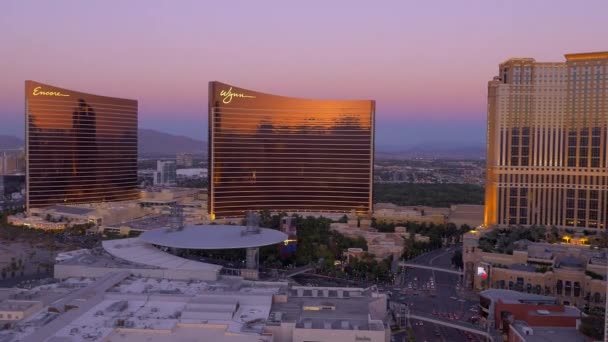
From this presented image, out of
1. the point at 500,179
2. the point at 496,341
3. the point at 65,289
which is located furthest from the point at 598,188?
the point at 65,289

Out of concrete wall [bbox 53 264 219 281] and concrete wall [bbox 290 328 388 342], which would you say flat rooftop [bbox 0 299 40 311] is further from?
concrete wall [bbox 290 328 388 342]

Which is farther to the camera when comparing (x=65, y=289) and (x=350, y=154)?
(x=350, y=154)

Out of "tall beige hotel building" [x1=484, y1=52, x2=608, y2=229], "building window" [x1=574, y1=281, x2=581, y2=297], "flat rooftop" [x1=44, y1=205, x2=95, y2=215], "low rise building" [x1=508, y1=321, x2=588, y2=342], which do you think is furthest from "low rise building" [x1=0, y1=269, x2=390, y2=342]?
"flat rooftop" [x1=44, y1=205, x2=95, y2=215]

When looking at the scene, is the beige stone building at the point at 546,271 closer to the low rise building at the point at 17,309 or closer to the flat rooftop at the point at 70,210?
the low rise building at the point at 17,309

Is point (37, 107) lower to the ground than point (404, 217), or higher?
higher

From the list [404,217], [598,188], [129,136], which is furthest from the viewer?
[129,136]

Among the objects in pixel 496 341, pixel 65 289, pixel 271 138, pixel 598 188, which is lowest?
pixel 496 341

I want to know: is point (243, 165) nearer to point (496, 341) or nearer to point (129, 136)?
point (129, 136)
